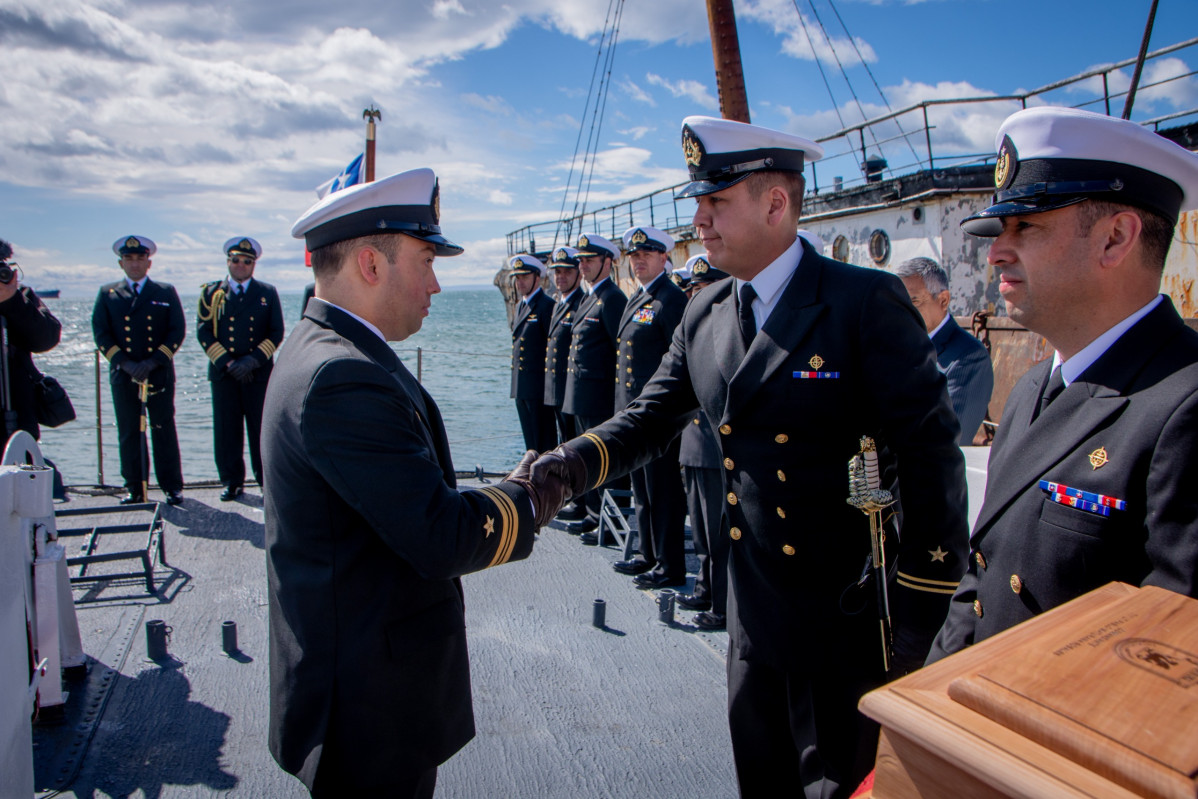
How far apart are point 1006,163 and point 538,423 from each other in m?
6.52

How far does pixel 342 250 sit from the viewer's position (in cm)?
195

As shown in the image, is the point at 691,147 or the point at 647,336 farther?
the point at 647,336

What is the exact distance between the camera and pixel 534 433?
7.99 meters

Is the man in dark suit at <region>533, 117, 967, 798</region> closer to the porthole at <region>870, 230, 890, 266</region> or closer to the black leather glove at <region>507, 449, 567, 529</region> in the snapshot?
the black leather glove at <region>507, 449, 567, 529</region>

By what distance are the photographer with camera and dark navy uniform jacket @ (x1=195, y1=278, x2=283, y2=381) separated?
1618 millimetres

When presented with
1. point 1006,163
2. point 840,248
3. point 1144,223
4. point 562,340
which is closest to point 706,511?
point 562,340

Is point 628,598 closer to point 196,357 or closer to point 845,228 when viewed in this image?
point 845,228

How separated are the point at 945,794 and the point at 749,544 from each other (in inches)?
53.7

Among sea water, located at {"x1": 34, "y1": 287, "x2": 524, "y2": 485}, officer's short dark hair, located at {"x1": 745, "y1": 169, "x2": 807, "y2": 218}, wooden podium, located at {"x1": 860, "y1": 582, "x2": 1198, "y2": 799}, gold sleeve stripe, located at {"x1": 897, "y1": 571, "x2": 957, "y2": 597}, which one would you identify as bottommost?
sea water, located at {"x1": 34, "y1": 287, "x2": 524, "y2": 485}

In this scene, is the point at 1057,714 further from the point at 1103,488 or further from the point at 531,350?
the point at 531,350

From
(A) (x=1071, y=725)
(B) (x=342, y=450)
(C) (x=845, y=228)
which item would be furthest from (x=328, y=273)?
(C) (x=845, y=228)

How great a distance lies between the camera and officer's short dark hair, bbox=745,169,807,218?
220 centimetres

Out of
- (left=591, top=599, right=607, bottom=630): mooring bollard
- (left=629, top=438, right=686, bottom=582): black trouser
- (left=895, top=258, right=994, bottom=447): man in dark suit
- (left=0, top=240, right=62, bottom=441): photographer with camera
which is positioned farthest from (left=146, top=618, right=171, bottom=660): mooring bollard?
(left=895, top=258, right=994, bottom=447): man in dark suit

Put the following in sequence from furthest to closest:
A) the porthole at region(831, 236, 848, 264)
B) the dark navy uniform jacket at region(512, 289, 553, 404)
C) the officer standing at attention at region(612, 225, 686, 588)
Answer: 1. the porthole at region(831, 236, 848, 264)
2. the dark navy uniform jacket at region(512, 289, 553, 404)
3. the officer standing at attention at region(612, 225, 686, 588)
